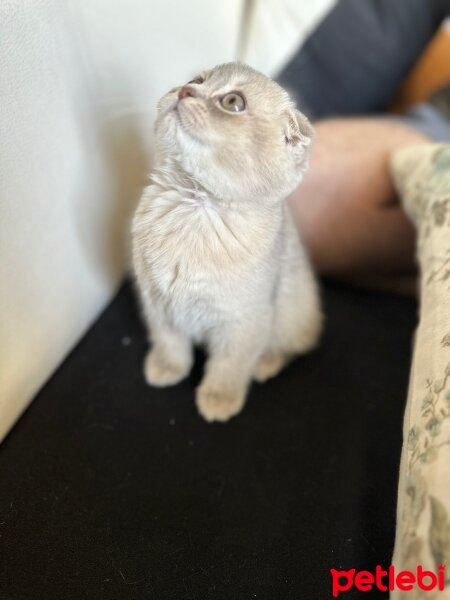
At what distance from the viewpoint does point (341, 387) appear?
0.92 metres

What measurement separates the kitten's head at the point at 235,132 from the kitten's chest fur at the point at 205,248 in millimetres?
56

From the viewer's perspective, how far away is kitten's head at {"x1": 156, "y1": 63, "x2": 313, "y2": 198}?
0.59m

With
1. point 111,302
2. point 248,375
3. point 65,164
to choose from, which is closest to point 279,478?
point 248,375

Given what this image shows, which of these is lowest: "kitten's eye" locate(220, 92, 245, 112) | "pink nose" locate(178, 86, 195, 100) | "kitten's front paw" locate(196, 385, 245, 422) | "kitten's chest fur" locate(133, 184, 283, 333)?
"kitten's front paw" locate(196, 385, 245, 422)

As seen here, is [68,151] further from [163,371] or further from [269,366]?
[269,366]

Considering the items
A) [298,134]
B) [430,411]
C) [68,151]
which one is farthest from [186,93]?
[430,411]

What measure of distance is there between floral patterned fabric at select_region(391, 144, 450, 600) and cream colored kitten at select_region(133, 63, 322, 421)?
235mm

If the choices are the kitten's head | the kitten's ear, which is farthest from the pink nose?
the kitten's ear

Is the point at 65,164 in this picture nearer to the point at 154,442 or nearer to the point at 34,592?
the point at 154,442

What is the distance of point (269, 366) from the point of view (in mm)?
948

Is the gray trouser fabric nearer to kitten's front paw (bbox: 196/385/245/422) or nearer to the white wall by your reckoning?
the white wall

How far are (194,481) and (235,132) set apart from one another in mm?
538

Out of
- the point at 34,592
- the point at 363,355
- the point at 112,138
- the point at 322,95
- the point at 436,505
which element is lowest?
the point at 363,355

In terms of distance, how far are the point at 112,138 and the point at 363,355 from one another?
67 cm
